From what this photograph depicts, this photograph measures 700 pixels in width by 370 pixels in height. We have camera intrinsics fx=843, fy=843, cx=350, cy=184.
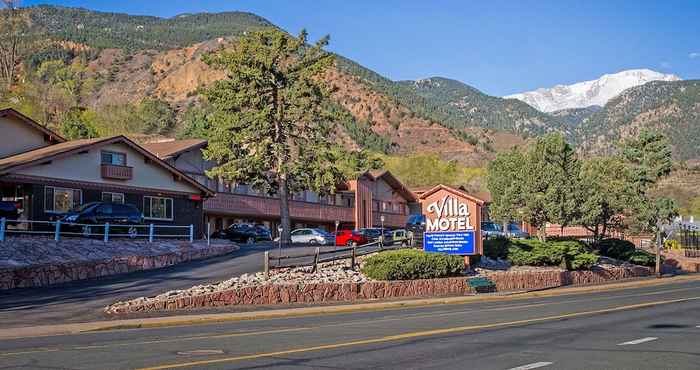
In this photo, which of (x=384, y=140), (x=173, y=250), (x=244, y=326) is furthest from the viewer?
(x=384, y=140)

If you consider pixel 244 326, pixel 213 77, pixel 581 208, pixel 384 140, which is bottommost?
pixel 244 326

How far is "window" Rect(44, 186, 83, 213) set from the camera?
1704 inches

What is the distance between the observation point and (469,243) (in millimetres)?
36844

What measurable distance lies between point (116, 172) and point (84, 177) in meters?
1.97

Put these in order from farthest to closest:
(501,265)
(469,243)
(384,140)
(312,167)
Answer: (384,140)
(312,167)
(501,265)
(469,243)

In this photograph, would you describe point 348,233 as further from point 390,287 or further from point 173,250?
point 390,287

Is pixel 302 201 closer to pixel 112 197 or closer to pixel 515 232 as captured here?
pixel 515 232

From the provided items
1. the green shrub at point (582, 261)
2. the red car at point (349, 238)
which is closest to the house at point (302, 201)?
the red car at point (349, 238)

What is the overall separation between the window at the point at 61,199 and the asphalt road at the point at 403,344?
24311 mm

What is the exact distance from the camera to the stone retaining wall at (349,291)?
26562 mm

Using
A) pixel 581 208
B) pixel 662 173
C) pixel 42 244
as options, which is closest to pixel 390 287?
pixel 42 244

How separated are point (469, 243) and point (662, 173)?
32.8 meters

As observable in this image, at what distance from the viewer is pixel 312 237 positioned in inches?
2222

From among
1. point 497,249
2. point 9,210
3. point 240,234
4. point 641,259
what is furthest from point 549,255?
point 9,210
